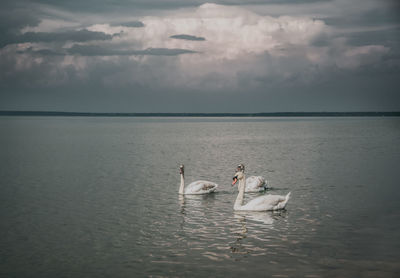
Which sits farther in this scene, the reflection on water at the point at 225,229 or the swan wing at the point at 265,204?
the swan wing at the point at 265,204

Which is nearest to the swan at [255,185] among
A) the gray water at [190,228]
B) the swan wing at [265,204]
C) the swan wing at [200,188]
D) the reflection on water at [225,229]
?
the gray water at [190,228]

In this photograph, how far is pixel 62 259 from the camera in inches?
544

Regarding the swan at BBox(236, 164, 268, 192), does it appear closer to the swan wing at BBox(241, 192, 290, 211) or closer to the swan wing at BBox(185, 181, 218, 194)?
the swan wing at BBox(185, 181, 218, 194)

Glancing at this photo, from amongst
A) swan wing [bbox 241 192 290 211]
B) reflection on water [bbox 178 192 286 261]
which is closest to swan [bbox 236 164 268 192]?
reflection on water [bbox 178 192 286 261]

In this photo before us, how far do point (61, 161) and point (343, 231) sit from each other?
3183 centimetres

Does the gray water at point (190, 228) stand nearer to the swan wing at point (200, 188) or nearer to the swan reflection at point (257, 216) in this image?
the swan reflection at point (257, 216)

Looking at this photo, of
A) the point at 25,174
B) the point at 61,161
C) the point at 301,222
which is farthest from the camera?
the point at 61,161

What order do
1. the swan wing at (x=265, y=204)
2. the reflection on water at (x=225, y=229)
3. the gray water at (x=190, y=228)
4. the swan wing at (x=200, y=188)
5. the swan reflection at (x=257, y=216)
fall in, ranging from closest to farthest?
the gray water at (x=190, y=228) < the reflection on water at (x=225, y=229) < the swan reflection at (x=257, y=216) < the swan wing at (x=265, y=204) < the swan wing at (x=200, y=188)

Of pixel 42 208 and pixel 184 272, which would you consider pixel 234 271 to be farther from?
pixel 42 208

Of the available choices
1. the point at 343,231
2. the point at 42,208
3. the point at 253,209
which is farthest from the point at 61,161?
the point at 343,231

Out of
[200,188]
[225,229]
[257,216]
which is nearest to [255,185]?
[200,188]

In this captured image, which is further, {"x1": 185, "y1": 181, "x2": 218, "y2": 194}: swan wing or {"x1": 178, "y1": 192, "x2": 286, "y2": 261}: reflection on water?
{"x1": 185, "y1": 181, "x2": 218, "y2": 194}: swan wing

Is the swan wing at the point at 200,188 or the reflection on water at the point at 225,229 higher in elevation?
the swan wing at the point at 200,188

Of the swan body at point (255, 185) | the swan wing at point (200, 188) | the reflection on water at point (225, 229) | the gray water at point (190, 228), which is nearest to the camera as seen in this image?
the gray water at point (190, 228)
